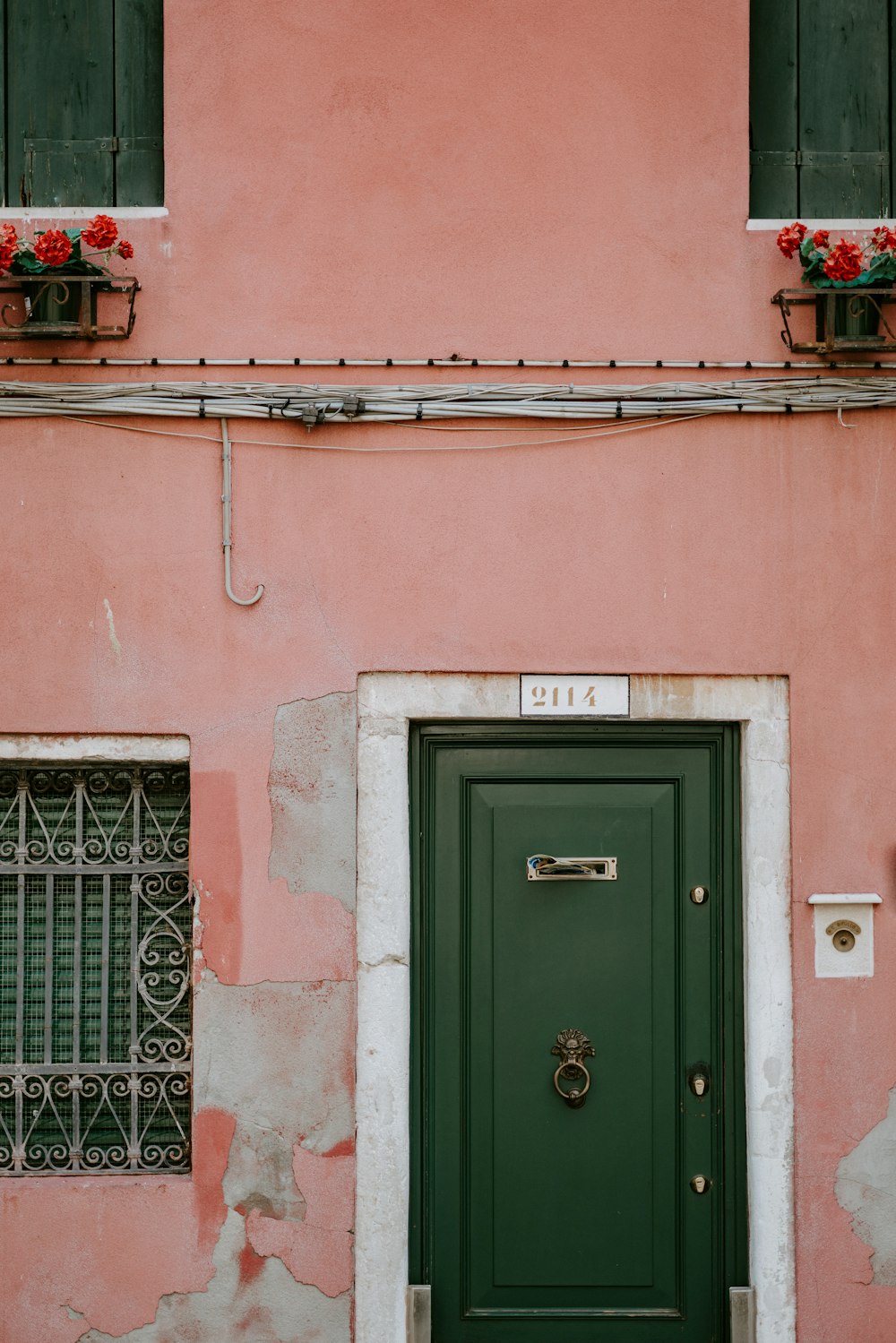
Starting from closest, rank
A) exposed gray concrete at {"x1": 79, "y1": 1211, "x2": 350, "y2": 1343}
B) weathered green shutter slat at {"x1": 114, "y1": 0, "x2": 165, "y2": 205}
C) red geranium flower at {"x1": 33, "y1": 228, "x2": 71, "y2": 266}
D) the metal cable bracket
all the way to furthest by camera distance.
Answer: red geranium flower at {"x1": 33, "y1": 228, "x2": 71, "y2": 266}, exposed gray concrete at {"x1": 79, "y1": 1211, "x2": 350, "y2": 1343}, the metal cable bracket, weathered green shutter slat at {"x1": 114, "y1": 0, "x2": 165, "y2": 205}

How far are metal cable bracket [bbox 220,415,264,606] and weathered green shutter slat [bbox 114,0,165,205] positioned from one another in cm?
91

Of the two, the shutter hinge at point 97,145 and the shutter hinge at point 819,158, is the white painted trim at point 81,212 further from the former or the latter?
the shutter hinge at point 819,158

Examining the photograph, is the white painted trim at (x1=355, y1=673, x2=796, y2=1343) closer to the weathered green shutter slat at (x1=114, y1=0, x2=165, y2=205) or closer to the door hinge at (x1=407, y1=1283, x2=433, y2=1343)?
the door hinge at (x1=407, y1=1283, x2=433, y2=1343)

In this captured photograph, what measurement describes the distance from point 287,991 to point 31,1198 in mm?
1065

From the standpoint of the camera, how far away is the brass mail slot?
4.25 metres

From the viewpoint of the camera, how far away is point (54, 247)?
3.95 m

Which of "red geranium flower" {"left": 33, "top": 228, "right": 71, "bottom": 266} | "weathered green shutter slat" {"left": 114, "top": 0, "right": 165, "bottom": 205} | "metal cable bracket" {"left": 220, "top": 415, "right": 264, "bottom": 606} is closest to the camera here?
"red geranium flower" {"left": 33, "top": 228, "right": 71, "bottom": 266}

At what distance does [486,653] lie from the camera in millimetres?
4160

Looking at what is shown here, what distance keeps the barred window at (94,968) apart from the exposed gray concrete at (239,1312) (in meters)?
0.35

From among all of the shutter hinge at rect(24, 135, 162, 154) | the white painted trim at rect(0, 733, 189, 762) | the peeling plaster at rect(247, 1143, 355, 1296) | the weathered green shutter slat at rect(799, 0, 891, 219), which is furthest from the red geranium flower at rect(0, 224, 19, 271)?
the peeling plaster at rect(247, 1143, 355, 1296)

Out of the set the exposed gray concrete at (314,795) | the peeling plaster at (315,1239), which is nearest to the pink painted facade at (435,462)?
the exposed gray concrete at (314,795)

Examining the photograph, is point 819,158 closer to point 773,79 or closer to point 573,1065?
point 773,79

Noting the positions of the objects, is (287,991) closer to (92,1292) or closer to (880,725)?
(92,1292)

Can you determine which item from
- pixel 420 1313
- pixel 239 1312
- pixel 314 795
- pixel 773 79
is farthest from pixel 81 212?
pixel 420 1313
